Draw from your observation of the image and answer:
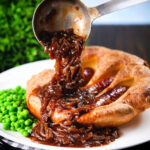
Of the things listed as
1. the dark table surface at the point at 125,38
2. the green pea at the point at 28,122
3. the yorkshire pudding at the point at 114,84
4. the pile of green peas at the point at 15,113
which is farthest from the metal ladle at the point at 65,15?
the dark table surface at the point at 125,38

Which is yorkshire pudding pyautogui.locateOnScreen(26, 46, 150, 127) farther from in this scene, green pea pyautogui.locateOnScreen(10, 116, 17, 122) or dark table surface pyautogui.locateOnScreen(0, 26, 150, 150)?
dark table surface pyautogui.locateOnScreen(0, 26, 150, 150)

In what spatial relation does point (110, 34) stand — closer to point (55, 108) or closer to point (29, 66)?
point (29, 66)

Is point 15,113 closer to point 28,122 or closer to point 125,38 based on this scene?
point 28,122

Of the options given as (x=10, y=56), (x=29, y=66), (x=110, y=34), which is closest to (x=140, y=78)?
(x=29, y=66)

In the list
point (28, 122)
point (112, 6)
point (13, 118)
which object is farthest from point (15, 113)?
point (112, 6)

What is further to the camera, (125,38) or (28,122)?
(125,38)
